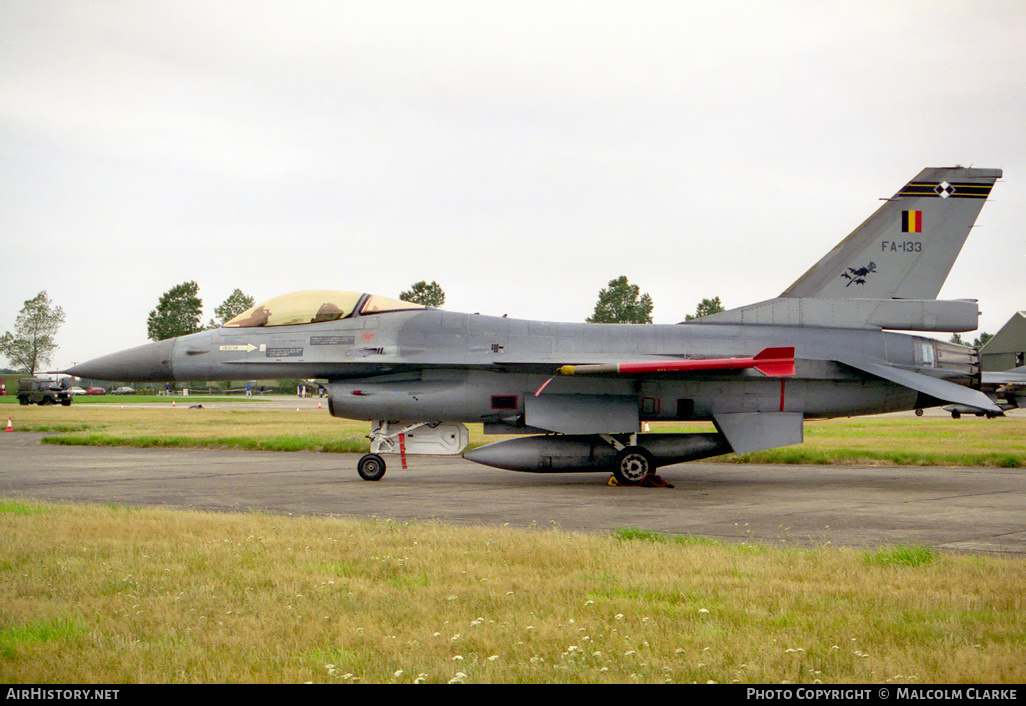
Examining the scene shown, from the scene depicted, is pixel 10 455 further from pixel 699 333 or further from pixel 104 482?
pixel 699 333

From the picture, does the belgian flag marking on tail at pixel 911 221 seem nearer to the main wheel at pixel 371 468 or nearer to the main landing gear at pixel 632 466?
the main landing gear at pixel 632 466

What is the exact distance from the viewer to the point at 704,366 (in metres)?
12.9

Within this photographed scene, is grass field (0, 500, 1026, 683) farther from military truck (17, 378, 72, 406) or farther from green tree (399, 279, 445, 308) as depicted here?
green tree (399, 279, 445, 308)

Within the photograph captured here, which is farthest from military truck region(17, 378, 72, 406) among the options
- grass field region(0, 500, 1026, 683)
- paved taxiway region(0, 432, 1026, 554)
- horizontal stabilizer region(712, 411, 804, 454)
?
grass field region(0, 500, 1026, 683)

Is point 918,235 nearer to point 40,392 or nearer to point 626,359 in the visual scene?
point 626,359

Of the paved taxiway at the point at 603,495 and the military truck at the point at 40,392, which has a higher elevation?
the military truck at the point at 40,392

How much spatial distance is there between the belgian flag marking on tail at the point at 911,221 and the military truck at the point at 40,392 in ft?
187

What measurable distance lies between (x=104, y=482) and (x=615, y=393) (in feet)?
26.8

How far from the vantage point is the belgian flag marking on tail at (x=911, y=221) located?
14.5 meters

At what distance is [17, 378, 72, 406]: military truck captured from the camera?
57281 millimetres

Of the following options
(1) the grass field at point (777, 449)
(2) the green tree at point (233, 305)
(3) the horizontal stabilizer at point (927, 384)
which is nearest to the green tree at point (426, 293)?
(2) the green tree at point (233, 305)

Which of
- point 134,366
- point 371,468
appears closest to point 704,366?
point 371,468

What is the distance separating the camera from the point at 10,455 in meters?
19.2

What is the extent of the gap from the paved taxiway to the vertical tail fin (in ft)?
10.5
